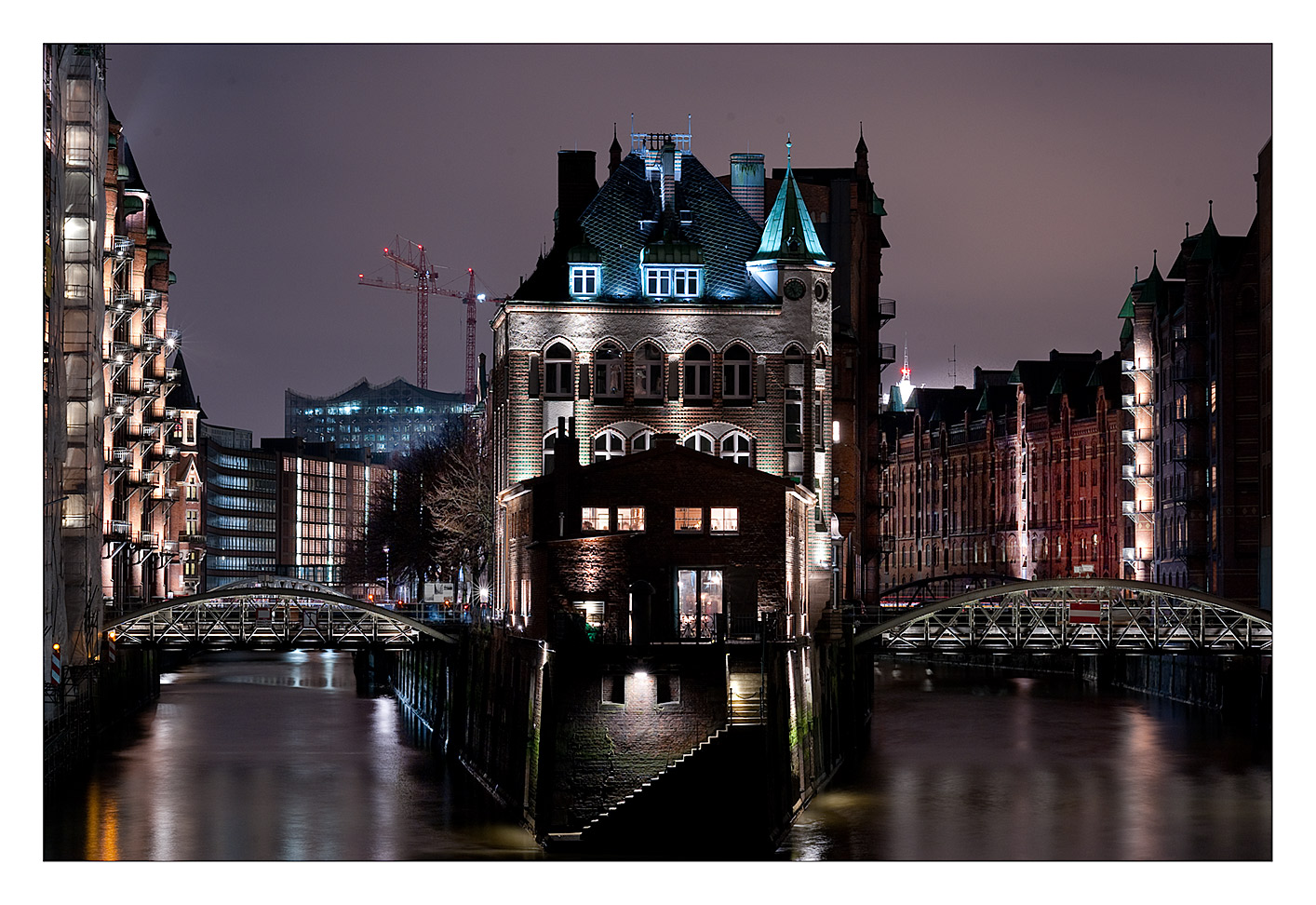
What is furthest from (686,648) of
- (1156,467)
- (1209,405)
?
(1156,467)

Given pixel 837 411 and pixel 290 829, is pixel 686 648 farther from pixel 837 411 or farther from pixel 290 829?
pixel 837 411

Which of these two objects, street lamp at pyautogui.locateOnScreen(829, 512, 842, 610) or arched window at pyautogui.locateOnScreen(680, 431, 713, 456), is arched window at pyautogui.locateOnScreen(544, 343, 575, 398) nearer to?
arched window at pyautogui.locateOnScreen(680, 431, 713, 456)

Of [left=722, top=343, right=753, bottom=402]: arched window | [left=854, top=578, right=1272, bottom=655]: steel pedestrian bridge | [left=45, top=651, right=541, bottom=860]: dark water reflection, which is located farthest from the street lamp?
[left=45, top=651, right=541, bottom=860]: dark water reflection

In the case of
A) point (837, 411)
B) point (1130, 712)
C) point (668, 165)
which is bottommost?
point (1130, 712)

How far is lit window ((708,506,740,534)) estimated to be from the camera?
49688mm

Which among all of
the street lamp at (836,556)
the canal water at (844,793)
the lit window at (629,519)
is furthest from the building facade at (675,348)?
the lit window at (629,519)

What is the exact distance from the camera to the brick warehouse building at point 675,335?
223ft

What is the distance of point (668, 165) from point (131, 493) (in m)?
30.1

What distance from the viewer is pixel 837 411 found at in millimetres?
81562

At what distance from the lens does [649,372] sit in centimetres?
6825

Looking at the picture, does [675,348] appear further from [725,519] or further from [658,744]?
[658,744]

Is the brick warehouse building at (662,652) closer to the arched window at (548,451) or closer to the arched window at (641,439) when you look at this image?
the arched window at (548,451)

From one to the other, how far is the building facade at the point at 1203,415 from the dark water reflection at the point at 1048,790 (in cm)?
840

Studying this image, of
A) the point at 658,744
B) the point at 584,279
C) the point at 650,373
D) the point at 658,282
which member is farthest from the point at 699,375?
the point at 658,744
